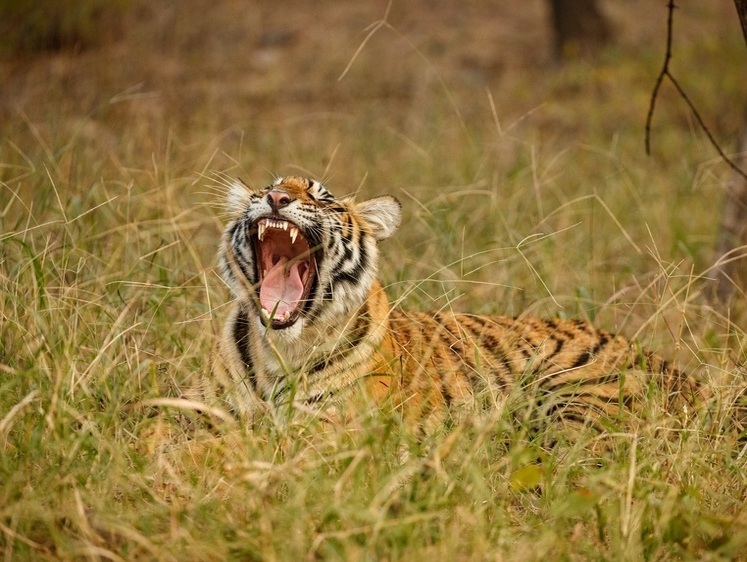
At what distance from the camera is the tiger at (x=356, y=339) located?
345 centimetres

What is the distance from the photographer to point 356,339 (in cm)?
360

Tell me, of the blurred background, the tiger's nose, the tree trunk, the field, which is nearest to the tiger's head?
the tiger's nose

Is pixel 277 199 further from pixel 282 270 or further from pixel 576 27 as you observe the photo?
pixel 576 27

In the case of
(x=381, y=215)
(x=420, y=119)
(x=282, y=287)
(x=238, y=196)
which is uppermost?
(x=238, y=196)

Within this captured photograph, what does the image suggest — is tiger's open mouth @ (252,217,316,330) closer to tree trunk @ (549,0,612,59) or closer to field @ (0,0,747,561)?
field @ (0,0,747,561)

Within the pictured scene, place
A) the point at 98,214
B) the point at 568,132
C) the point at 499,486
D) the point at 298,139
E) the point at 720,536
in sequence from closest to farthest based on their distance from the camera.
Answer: the point at 720,536 → the point at 499,486 → the point at 98,214 → the point at 298,139 → the point at 568,132

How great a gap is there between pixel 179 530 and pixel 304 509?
1.02 ft

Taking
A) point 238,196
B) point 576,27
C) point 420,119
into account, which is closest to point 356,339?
point 238,196

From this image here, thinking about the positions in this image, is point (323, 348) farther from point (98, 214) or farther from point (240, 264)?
point (98, 214)

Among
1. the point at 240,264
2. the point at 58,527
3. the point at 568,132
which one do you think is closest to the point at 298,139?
the point at 568,132

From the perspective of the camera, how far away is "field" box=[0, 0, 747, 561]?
8.35 feet

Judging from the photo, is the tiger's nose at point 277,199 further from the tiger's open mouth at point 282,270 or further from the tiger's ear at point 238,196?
the tiger's ear at point 238,196

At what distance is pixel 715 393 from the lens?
3305 millimetres

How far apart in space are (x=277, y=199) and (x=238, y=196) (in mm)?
281
